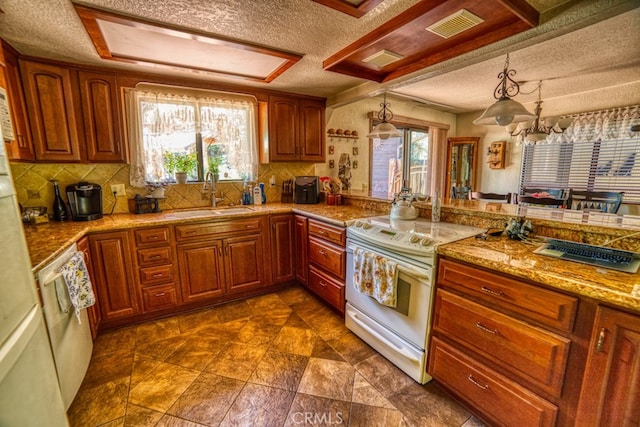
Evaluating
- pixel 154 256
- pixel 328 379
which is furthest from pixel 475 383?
pixel 154 256

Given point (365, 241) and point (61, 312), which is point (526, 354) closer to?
point (365, 241)

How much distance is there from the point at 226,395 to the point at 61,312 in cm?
101

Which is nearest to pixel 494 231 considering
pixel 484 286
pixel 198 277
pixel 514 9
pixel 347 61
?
pixel 484 286

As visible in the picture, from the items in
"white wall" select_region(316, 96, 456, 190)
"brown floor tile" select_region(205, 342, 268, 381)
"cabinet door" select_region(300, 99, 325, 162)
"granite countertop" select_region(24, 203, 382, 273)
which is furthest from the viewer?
"white wall" select_region(316, 96, 456, 190)

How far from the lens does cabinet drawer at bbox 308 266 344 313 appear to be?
2.35m

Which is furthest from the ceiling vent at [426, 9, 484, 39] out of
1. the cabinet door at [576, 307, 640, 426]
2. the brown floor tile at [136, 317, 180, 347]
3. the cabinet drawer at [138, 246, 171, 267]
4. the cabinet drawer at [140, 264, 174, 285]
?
the brown floor tile at [136, 317, 180, 347]

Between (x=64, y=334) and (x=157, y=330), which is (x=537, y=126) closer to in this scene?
(x=157, y=330)

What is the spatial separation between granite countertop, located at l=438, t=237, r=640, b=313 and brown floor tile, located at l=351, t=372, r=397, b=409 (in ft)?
3.02

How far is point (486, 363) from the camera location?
1345 mm

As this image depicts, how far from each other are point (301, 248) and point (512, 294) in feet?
6.42

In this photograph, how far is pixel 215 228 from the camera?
2527 mm

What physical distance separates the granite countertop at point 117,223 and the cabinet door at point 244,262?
10.3 inches

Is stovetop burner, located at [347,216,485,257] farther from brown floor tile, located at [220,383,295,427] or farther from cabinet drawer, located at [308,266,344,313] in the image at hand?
brown floor tile, located at [220,383,295,427]

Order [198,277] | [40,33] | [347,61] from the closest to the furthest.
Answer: [40,33] → [347,61] → [198,277]
